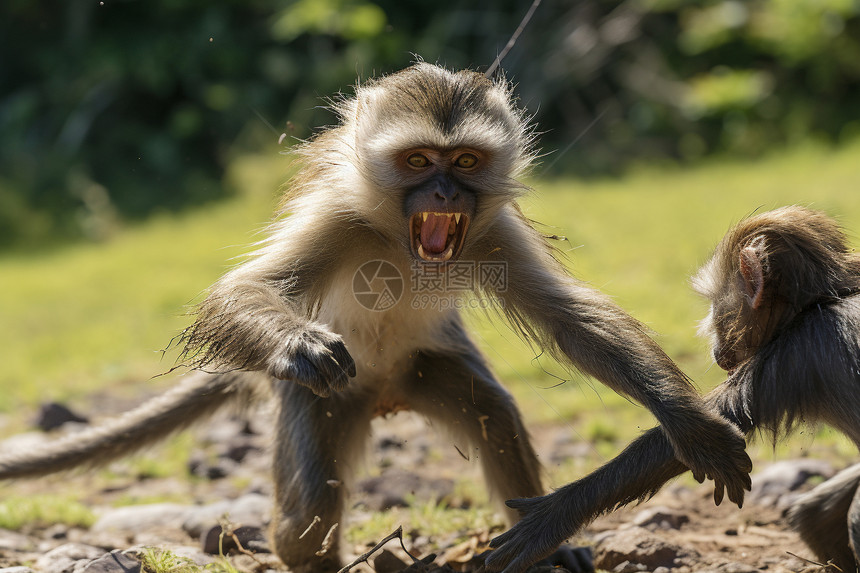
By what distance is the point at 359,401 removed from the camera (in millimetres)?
4609

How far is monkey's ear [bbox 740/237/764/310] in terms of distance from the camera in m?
3.96

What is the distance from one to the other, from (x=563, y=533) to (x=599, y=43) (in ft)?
42.0

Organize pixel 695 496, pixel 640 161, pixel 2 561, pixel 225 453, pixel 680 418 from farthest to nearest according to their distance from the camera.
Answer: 1. pixel 640 161
2. pixel 225 453
3. pixel 695 496
4. pixel 2 561
5. pixel 680 418

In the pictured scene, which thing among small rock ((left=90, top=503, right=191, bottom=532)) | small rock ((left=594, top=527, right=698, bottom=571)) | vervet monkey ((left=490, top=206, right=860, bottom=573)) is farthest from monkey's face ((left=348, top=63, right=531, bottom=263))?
small rock ((left=90, top=503, right=191, bottom=532))

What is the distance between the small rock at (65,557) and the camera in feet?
13.7

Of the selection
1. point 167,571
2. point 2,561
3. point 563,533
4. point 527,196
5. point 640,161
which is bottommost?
point 563,533

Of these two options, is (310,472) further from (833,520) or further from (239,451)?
(833,520)

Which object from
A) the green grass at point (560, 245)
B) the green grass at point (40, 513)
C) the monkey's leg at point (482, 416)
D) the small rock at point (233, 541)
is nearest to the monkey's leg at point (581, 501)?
the monkey's leg at point (482, 416)

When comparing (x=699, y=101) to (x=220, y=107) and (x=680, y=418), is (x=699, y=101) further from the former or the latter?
(x=680, y=418)

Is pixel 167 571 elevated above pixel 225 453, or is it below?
below

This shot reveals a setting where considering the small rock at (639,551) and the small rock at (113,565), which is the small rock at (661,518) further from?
the small rock at (113,565)

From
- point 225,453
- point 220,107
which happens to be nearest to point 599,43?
point 220,107

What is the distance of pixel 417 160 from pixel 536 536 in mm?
1608

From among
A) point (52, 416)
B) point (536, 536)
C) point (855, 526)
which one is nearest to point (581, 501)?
point (536, 536)
